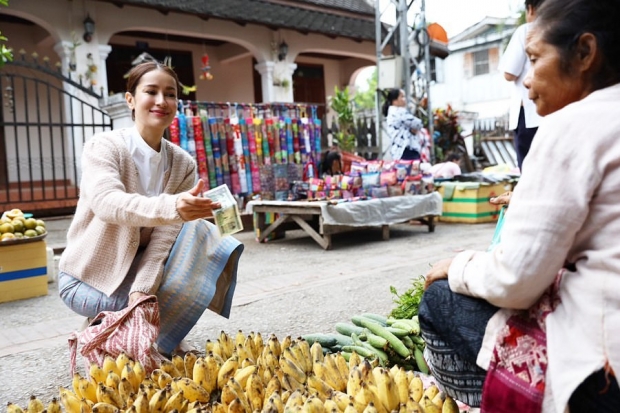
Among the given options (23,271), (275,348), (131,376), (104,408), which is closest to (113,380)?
(131,376)

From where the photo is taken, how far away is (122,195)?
2.67 meters

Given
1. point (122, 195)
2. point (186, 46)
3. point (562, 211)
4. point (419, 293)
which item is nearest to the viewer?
point (562, 211)

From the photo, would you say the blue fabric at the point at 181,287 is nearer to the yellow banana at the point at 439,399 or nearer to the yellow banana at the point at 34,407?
the yellow banana at the point at 34,407

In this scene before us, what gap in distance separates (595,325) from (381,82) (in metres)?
9.98

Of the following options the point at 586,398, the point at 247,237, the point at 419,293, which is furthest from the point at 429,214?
the point at 586,398

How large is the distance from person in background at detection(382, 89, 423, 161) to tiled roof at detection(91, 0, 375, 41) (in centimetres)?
393

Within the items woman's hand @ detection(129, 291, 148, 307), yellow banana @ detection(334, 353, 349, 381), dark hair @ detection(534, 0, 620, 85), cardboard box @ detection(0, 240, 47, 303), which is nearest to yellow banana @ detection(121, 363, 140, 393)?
woman's hand @ detection(129, 291, 148, 307)

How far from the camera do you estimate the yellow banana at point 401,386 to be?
2.01 metres

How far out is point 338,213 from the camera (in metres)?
7.05

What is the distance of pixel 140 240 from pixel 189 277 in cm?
34

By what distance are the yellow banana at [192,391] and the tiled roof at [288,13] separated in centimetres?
919

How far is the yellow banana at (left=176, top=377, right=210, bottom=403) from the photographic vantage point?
2229mm

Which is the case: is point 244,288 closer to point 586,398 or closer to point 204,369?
point 204,369

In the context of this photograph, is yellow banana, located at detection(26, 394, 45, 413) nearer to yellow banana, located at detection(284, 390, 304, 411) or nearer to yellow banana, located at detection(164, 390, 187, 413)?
yellow banana, located at detection(164, 390, 187, 413)
